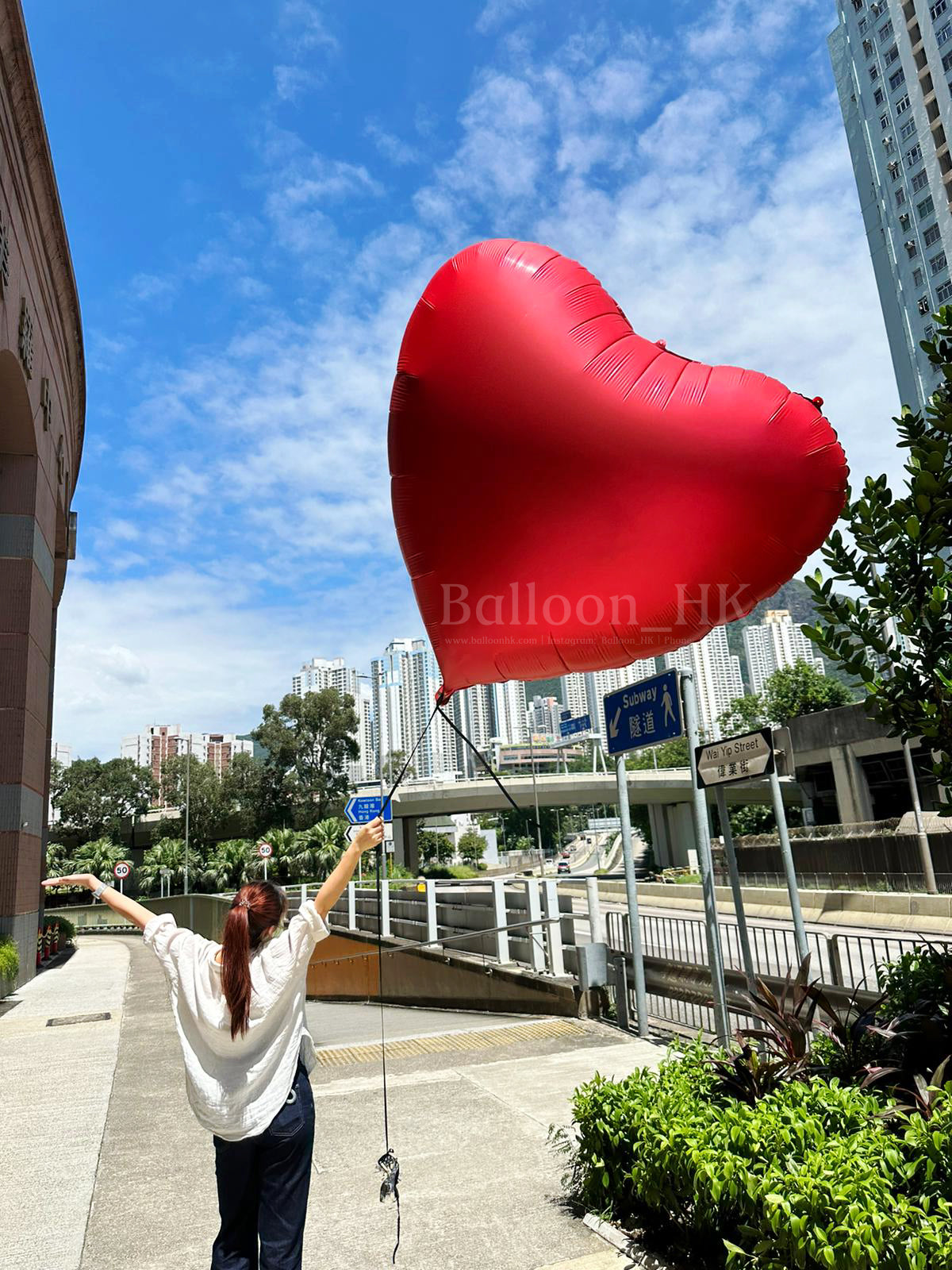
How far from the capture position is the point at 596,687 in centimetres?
14450

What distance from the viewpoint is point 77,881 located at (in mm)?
3078

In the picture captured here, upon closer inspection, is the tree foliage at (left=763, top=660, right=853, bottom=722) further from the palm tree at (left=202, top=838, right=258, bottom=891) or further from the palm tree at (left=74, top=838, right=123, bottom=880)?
the palm tree at (left=74, top=838, right=123, bottom=880)

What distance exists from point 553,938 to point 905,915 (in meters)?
13.5

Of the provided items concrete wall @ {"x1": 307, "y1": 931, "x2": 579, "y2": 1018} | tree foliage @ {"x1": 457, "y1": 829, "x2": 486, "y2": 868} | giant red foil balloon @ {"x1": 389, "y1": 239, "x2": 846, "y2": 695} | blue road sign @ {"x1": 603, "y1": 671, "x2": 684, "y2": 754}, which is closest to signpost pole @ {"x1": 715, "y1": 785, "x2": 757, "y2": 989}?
blue road sign @ {"x1": 603, "y1": 671, "x2": 684, "y2": 754}

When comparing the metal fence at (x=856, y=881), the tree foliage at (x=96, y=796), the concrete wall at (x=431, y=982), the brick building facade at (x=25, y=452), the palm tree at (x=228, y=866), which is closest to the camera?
A: the concrete wall at (x=431, y=982)

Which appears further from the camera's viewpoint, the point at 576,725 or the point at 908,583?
the point at 576,725

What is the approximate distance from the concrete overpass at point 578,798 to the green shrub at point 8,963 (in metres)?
35.1

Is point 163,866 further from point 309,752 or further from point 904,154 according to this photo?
point 904,154

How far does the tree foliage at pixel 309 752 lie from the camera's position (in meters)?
60.2

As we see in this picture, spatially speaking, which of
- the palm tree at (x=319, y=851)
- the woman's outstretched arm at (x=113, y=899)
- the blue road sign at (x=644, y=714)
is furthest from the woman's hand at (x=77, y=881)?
the palm tree at (x=319, y=851)

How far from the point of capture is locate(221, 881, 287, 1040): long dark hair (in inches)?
104

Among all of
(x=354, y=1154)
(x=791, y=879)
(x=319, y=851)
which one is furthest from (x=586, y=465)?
(x=319, y=851)

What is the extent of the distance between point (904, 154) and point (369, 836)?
8337 centimetres

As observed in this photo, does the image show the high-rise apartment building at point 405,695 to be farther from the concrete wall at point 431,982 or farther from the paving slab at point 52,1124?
the paving slab at point 52,1124
